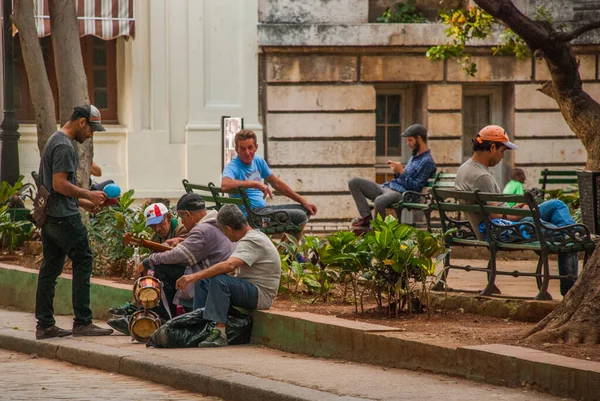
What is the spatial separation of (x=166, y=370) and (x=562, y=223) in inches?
136

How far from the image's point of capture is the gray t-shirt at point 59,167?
10.8m

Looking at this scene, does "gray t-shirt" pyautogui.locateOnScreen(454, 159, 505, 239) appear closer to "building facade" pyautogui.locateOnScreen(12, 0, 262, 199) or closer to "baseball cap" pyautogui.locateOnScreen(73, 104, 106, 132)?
"baseball cap" pyautogui.locateOnScreen(73, 104, 106, 132)

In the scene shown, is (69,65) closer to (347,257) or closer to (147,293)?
(147,293)

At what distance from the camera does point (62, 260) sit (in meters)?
11.2

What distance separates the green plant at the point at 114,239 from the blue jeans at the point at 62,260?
1.97 metres

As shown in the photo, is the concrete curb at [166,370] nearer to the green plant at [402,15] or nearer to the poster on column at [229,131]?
the poster on column at [229,131]

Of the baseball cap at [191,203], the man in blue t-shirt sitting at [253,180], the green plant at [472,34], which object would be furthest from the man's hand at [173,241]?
the green plant at [472,34]

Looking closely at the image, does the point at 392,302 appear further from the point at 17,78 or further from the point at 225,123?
the point at 17,78

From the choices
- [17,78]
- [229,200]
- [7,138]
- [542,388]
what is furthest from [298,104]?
[542,388]

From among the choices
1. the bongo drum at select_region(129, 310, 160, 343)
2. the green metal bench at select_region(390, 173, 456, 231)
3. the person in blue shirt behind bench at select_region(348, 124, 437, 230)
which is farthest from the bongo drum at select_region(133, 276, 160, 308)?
the person in blue shirt behind bench at select_region(348, 124, 437, 230)

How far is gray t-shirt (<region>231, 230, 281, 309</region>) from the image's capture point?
10508 mm

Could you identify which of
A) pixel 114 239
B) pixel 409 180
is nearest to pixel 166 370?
pixel 114 239

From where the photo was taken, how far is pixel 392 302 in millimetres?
10375

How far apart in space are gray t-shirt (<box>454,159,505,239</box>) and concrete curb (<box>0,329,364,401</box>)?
2823 mm
